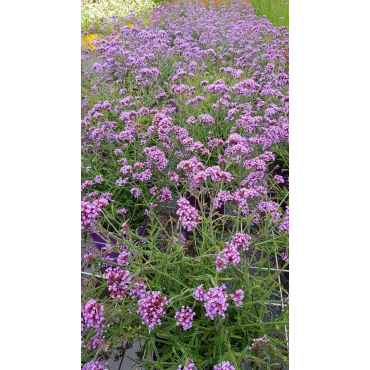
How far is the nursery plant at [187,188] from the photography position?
2.70ft

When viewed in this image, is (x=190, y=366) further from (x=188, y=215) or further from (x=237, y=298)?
(x=188, y=215)

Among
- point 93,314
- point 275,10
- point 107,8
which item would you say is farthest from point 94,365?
point 107,8

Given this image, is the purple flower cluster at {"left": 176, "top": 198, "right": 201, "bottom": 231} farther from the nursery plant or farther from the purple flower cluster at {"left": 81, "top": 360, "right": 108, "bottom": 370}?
the purple flower cluster at {"left": 81, "top": 360, "right": 108, "bottom": 370}

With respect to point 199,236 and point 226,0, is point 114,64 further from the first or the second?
point 199,236

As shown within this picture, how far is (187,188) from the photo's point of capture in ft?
3.43

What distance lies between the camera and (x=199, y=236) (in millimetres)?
1005

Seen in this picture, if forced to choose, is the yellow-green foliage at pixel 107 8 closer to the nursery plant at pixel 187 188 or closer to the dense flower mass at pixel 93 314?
the nursery plant at pixel 187 188

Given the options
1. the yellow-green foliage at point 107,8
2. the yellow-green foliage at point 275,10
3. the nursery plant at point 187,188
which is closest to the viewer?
the nursery plant at point 187,188

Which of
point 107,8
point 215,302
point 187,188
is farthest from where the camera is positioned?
point 107,8

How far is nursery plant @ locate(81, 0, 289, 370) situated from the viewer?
82 centimetres

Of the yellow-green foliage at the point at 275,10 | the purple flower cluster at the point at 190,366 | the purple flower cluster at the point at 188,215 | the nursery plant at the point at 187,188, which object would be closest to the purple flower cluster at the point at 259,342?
the nursery plant at the point at 187,188

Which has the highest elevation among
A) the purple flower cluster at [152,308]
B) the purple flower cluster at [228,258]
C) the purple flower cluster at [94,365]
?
the purple flower cluster at [228,258]
